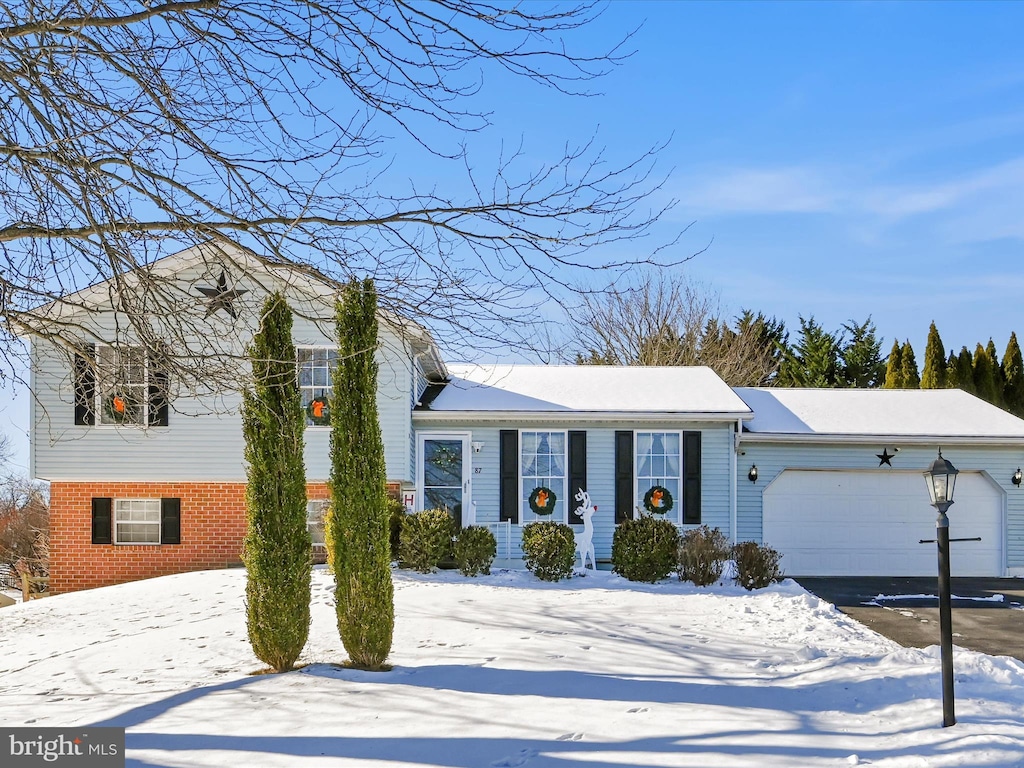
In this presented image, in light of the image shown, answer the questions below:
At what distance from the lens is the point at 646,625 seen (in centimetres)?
1123

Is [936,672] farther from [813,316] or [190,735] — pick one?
[813,316]

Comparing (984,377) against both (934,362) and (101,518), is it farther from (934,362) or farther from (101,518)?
(101,518)

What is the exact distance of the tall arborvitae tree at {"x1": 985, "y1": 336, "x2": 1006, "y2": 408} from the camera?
31.0m

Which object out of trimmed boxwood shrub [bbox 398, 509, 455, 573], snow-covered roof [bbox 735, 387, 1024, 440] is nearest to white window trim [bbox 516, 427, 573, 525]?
trimmed boxwood shrub [bbox 398, 509, 455, 573]

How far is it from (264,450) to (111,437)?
9.27m

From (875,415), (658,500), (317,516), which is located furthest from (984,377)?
(317,516)

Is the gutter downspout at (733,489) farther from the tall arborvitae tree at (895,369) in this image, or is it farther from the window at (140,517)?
the tall arborvitae tree at (895,369)

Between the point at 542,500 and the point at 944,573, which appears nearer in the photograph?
the point at 944,573

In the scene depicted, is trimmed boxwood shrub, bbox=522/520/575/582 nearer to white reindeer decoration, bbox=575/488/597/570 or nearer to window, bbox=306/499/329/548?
white reindeer decoration, bbox=575/488/597/570

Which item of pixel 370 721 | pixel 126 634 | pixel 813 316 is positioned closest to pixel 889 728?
pixel 370 721

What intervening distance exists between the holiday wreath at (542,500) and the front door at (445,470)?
4.08 ft

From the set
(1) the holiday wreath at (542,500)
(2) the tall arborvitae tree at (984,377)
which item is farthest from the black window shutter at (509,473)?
(2) the tall arborvitae tree at (984,377)

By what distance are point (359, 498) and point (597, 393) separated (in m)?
10.1

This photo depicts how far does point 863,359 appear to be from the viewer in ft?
113
